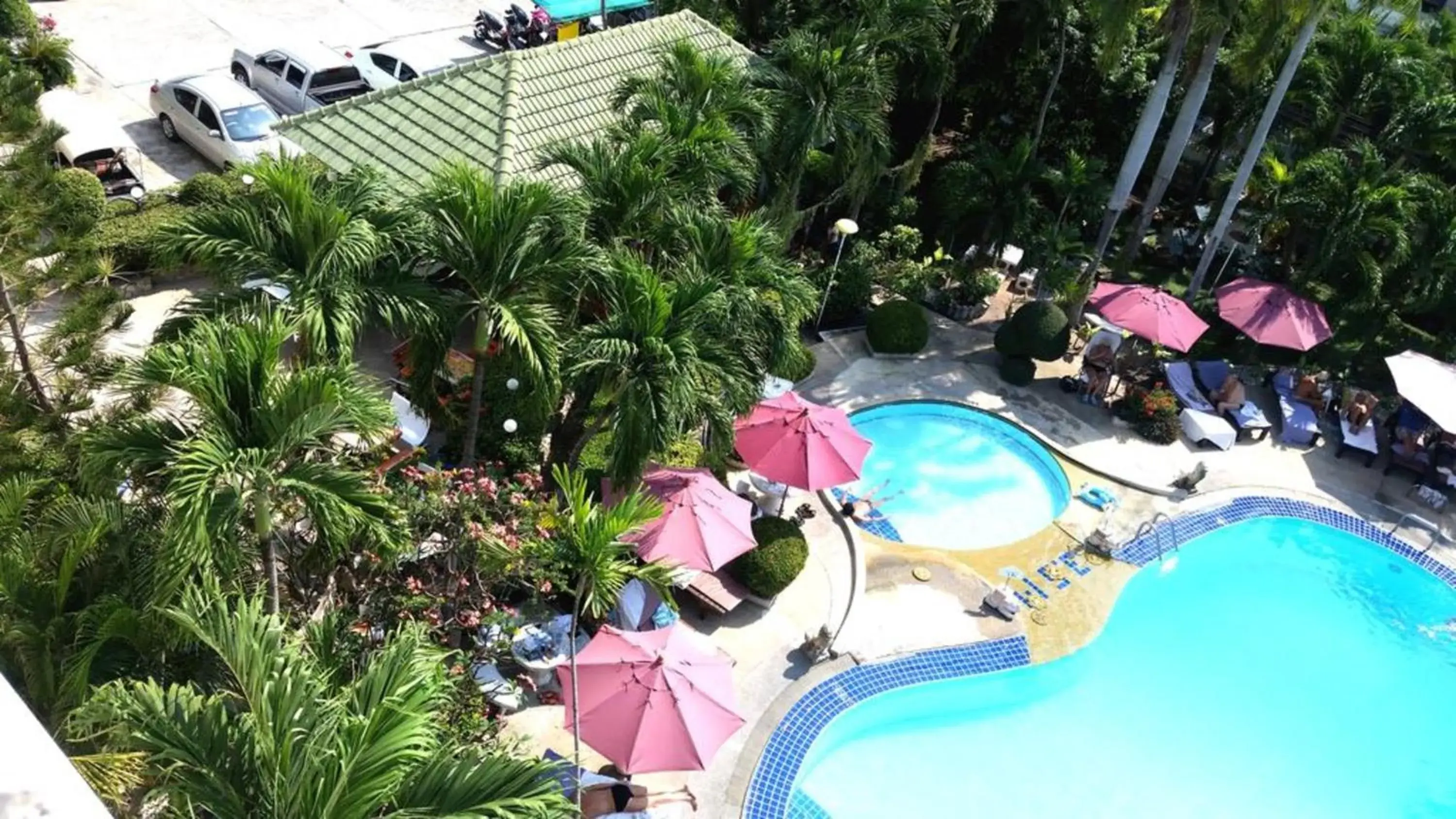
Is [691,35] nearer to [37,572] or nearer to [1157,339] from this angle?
[1157,339]

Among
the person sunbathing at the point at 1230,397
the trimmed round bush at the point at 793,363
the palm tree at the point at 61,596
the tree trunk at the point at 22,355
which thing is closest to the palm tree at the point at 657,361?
the trimmed round bush at the point at 793,363

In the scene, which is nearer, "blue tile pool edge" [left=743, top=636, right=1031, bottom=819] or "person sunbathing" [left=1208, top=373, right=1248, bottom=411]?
"blue tile pool edge" [left=743, top=636, right=1031, bottom=819]

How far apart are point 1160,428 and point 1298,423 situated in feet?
11.0

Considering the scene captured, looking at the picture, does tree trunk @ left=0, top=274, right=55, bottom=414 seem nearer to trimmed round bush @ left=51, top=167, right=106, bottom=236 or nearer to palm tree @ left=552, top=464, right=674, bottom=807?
trimmed round bush @ left=51, top=167, right=106, bottom=236

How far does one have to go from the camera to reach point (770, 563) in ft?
54.0

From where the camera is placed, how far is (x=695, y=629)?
16.3 metres

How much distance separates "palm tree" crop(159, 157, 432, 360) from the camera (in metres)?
11.9

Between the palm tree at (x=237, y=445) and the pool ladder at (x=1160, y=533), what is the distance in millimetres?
14744

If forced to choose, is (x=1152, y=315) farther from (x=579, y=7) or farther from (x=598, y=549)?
(x=579, y=7)

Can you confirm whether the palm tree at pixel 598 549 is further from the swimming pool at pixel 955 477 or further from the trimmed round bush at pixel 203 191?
the trimmed round bush at pixel 203 191

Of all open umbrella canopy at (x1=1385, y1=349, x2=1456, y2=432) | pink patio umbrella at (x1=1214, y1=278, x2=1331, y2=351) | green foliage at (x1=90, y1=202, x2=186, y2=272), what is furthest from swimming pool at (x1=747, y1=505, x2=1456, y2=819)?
green foliage at (x1=90, y1=202, x2=186, y2=272)

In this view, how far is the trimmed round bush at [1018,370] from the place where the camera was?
23.1 meters

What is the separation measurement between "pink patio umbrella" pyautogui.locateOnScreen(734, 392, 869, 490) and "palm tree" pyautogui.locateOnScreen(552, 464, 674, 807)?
4.56 metres

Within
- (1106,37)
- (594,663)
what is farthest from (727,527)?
(1106,37)
